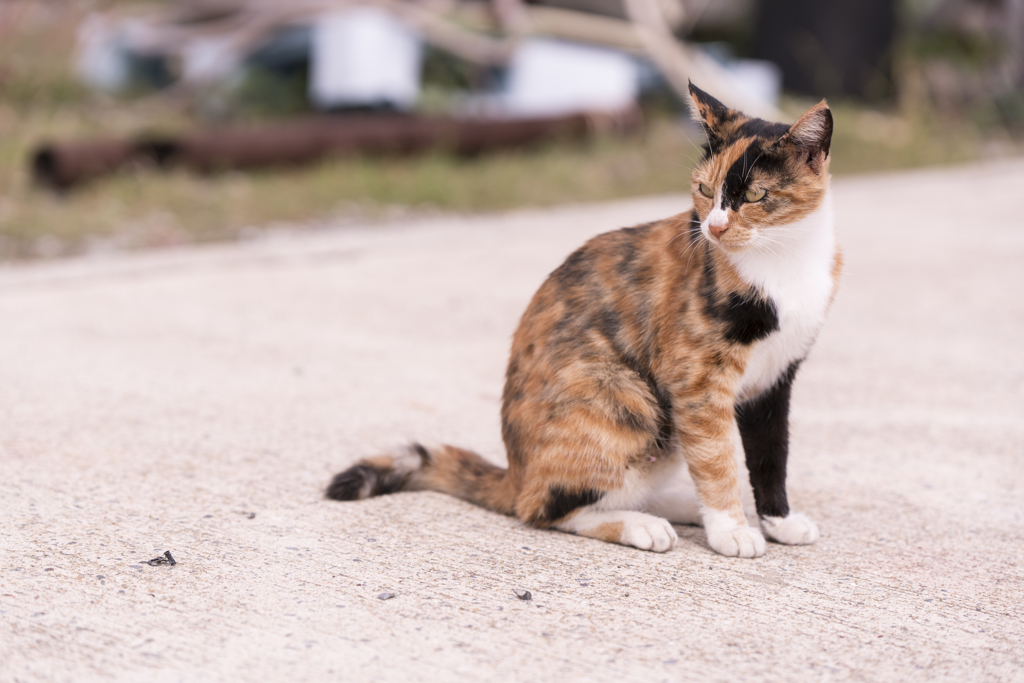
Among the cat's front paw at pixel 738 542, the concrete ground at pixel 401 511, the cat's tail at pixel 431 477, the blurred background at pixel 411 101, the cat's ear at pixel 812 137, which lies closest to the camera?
the concrete ground at pixel 401 511

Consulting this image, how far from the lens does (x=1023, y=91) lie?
485 inches

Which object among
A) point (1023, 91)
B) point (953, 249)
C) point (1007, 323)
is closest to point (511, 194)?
point (953, 249)

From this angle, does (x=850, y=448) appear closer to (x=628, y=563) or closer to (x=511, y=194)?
(x=628, y=563)

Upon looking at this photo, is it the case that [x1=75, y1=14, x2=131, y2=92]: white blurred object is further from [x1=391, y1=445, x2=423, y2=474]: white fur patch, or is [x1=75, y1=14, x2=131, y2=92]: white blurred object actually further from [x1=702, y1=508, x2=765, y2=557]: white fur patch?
[x1=702, y1=508, x2=765, y2=557]: white fur patch

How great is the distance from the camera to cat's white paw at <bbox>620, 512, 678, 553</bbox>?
2602 millimetres

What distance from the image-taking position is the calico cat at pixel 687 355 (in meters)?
2.46

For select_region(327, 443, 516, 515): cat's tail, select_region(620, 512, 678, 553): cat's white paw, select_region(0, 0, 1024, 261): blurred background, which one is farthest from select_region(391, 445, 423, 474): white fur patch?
select_region(0, 0, 1024, 261): blurred background

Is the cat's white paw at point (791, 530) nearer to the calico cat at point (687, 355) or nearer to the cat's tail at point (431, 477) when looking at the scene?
the calico cat at point (687, 355)

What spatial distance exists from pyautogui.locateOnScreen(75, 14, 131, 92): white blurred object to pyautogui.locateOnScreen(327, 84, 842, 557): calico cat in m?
9.95

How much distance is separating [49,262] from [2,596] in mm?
3958

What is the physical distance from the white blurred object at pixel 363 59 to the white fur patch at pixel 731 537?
7.48m

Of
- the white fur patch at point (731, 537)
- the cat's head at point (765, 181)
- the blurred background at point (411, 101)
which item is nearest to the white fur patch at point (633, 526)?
the white fur patch at point (731, 537)

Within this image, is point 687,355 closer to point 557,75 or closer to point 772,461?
point 772,461

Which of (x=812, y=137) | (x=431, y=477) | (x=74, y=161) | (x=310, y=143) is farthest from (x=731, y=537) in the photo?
(x=310, y=143)
